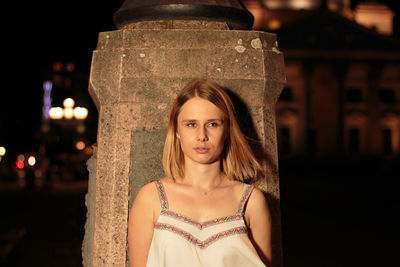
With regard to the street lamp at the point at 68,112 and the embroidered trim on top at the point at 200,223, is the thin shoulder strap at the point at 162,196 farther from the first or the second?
the street lamp at the point at 68,112

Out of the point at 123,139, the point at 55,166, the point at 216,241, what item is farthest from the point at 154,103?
the point at 55,166

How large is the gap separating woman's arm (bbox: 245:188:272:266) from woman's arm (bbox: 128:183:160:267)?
40 centimetres

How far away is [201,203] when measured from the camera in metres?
2.32

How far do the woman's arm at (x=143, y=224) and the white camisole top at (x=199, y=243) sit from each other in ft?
0.17

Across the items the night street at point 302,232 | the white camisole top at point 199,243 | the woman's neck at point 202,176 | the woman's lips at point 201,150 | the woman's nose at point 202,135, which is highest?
the woman's nose at point 202,135

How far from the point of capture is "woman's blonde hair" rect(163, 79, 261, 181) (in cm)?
240

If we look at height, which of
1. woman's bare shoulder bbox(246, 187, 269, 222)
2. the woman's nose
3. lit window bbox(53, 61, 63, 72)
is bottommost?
woman's bare shoulder bbox(246, 187, 269, 222)

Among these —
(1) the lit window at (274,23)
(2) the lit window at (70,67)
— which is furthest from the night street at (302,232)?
(2) the lit window at (70,67)

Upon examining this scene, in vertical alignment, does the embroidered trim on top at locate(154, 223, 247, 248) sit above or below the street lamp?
below

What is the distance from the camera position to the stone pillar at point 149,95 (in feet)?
9.60

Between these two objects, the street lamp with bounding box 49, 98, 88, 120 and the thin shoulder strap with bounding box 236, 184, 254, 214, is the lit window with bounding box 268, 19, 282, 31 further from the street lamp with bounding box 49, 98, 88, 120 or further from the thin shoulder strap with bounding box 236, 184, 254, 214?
the thin shoulder strap with bounding box 236, 184, 254, 214

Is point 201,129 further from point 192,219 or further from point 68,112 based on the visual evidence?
point 68,112

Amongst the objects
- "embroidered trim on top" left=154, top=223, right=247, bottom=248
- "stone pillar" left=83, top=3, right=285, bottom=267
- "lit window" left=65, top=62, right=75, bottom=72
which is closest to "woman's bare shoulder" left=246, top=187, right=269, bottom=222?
"embroidered trim on top" left=154, top=223, right=247, bottom=248

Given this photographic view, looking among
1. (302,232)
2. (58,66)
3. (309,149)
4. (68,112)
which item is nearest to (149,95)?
(302,232)
